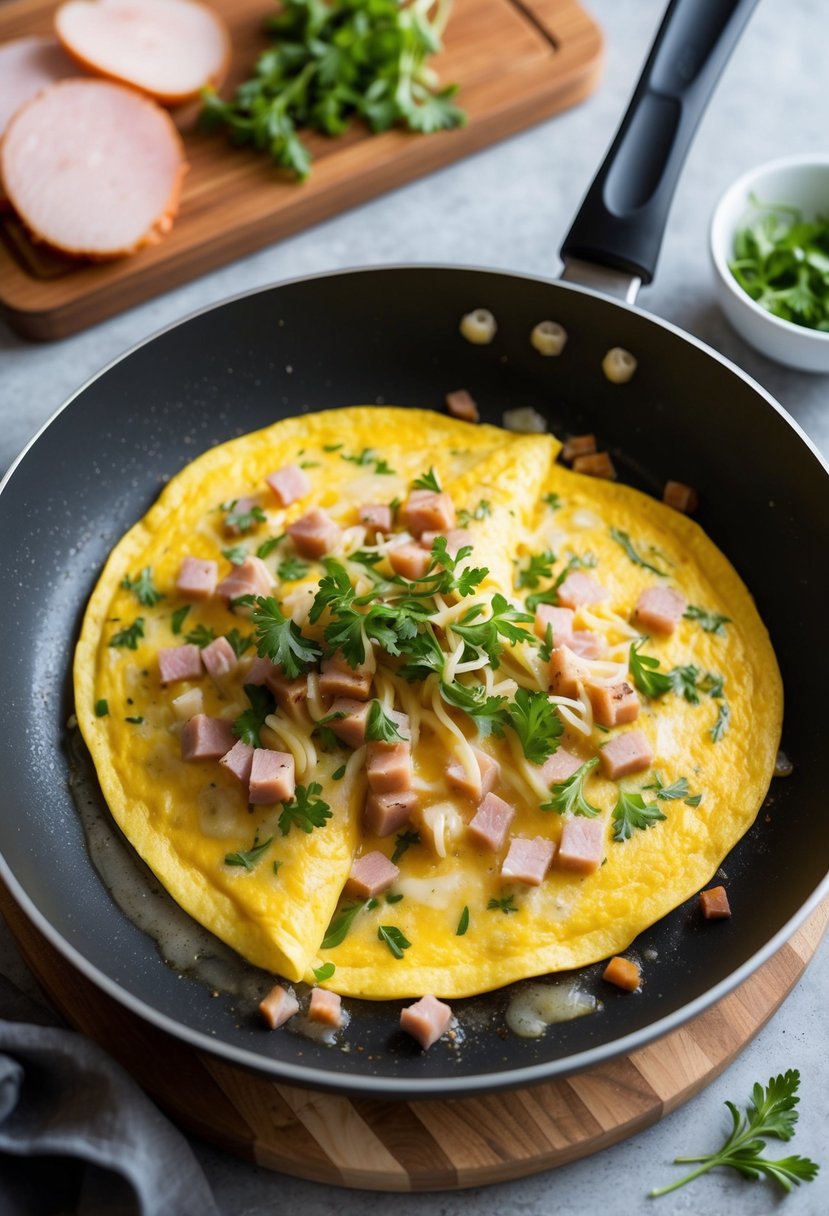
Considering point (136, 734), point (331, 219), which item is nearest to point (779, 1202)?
point (136, 734)

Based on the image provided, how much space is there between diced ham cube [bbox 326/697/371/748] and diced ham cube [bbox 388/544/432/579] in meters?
0.56

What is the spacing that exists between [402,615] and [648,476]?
4.86 feet

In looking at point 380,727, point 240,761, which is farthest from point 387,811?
point 240,761

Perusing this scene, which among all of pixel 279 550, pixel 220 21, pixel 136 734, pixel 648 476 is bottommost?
pixel 136 734

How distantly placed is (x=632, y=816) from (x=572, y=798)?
0.23 metres

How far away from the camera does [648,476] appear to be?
16.0 feet

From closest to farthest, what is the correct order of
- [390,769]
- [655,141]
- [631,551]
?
[390,769], [631,551], [655,141]

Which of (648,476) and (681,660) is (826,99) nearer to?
(648,476)

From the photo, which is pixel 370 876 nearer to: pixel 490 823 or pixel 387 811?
pixel 387 811

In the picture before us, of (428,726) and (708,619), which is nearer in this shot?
(428,726)

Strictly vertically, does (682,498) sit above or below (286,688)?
above

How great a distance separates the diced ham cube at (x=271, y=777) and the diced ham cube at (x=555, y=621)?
98 cm

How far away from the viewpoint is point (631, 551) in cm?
462

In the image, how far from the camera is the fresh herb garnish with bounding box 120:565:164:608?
4500 millimetres
